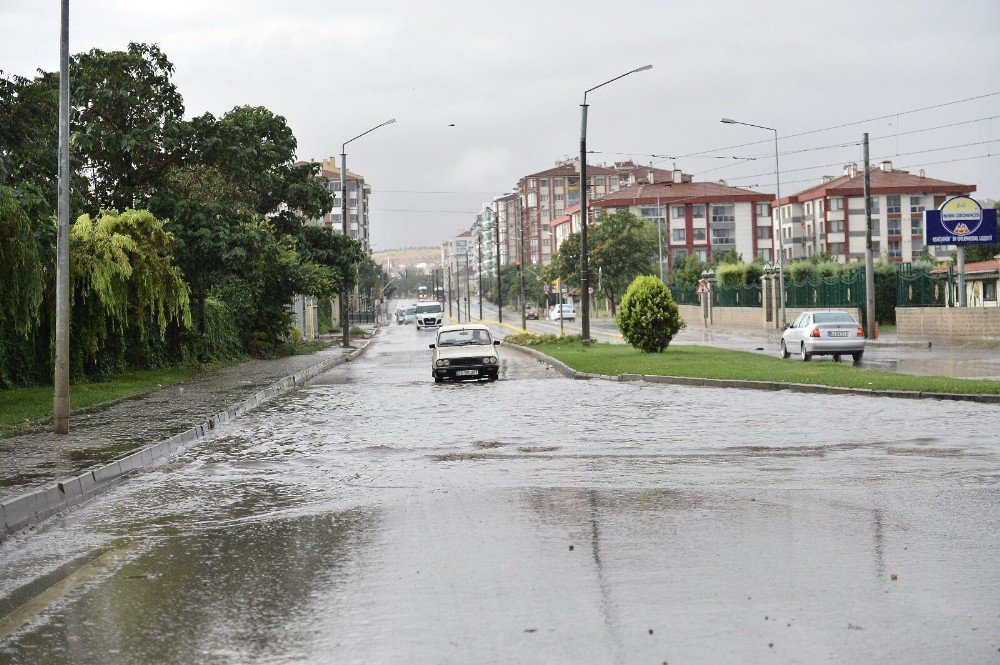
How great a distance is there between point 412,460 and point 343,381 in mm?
17124

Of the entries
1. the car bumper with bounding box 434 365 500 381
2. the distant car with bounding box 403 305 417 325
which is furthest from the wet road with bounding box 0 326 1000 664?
the distant car with bounding box 403 305 417 325

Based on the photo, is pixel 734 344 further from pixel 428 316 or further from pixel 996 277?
pixel 428 316

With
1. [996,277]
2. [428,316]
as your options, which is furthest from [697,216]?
[996,277]

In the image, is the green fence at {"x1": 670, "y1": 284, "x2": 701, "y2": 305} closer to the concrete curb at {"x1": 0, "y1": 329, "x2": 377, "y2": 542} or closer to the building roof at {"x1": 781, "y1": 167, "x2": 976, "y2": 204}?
the building roof at {"x1": 781, "y1": 167, "x2": 976, "y2": 204}

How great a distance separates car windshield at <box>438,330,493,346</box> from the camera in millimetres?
30719

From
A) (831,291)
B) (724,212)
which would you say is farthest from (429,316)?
(724,212)

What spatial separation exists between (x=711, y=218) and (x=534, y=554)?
132 metres

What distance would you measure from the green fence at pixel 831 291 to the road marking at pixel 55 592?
2026 inches

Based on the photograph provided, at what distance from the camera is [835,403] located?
20344 mm

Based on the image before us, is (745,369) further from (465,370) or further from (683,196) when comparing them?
(683,196)

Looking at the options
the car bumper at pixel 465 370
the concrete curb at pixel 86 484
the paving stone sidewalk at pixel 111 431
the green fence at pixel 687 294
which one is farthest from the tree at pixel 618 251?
the concrete curb at pixel 86 484

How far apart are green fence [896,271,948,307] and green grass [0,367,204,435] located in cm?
3156

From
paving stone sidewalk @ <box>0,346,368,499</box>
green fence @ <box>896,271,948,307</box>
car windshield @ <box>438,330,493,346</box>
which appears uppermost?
green fence @ <box>896,271,948,307</box>

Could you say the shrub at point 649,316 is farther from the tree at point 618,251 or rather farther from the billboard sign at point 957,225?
the tree at point 618,251
